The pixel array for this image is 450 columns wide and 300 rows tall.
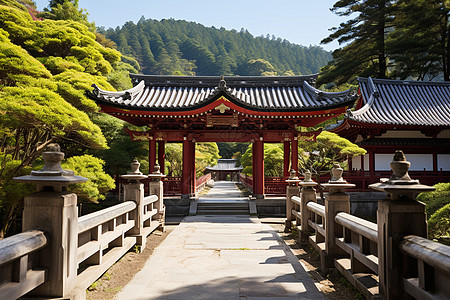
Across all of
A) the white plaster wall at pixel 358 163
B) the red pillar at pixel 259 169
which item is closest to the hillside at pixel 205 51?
the white plaster wall at pixel 358 163

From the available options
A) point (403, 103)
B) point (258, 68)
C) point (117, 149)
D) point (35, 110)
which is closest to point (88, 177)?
point (35, 110)

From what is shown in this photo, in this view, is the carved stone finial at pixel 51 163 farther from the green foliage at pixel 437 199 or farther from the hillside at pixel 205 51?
the hillside at pixel 205 51

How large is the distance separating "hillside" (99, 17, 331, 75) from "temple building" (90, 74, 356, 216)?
6753 cm

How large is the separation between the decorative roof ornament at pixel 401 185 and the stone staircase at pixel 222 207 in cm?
1014

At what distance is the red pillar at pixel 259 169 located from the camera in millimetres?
13867

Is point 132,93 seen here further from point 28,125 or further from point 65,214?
point 65,214

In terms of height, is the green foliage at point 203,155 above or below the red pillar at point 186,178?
above

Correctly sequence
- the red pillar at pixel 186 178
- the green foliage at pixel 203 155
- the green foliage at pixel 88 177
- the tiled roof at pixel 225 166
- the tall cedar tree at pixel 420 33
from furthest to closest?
the tiled roof at pixel 225 166 → the green foliage at pixel 203 155 → the tall cedar tree at pixel 420 33 → the red pillar at pixel 186 178 → the green foliage at pixel 88 177

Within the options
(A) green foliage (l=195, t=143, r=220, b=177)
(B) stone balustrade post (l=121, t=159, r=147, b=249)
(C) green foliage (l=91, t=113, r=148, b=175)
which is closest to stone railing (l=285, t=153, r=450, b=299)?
(B) stone balustrade post (l=121, t=159, r=147, b=249)

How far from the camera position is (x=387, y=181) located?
135 inches

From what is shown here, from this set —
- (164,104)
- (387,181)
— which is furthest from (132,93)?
(387,181)

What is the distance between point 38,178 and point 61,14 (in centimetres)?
3096

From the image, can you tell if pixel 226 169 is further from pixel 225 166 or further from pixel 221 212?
pixel 221 212

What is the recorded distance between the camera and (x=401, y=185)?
3248mm
